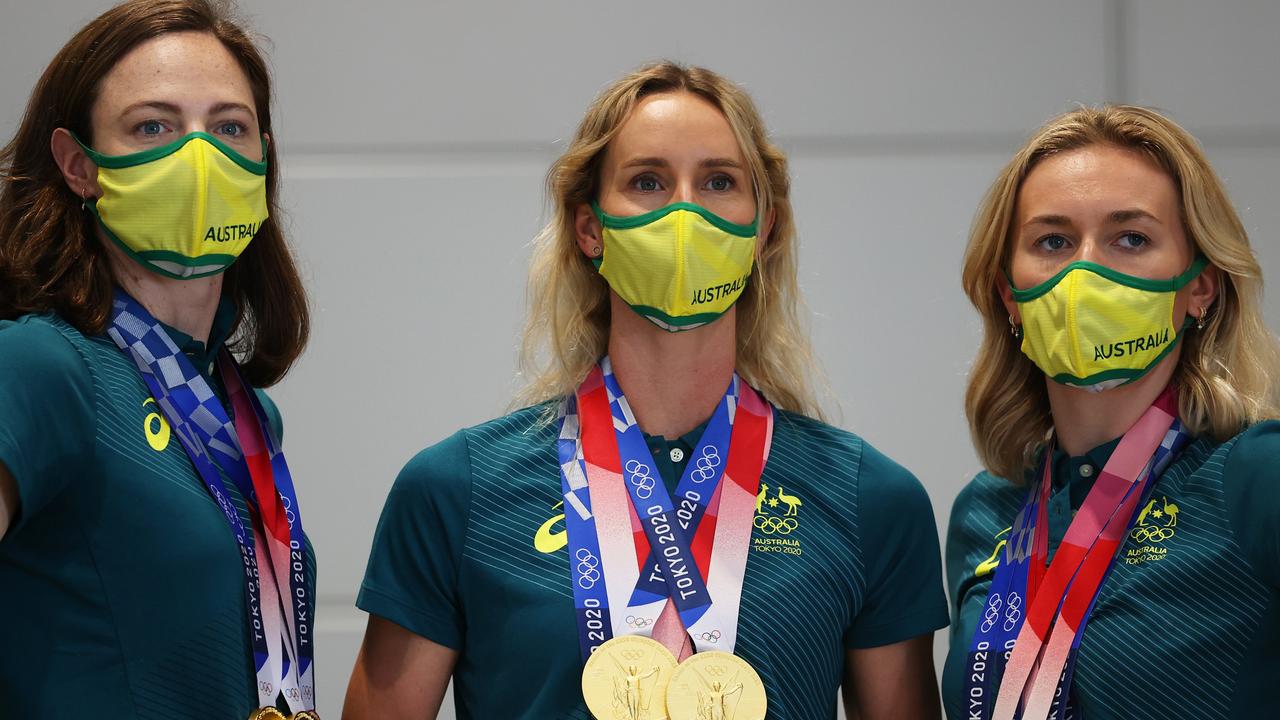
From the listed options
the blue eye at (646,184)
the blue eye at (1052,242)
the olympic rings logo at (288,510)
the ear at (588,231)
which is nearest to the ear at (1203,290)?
the blue eye at (1052,242)

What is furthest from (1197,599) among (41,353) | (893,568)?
(41,353)

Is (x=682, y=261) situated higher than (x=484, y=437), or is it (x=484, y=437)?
(x=682, y=261)

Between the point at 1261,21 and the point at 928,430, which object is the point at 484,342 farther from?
the point at 1261,21

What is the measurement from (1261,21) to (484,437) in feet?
9.42

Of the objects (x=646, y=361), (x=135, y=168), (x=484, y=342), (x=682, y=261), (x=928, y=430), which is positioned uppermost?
(x=135, y=168)

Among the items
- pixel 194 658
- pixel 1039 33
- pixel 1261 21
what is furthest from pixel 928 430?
pixel 194 658

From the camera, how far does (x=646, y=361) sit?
2.68 meters

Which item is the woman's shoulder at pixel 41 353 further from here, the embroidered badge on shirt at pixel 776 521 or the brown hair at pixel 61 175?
the embroidered badge on shirt at pixel 776 521

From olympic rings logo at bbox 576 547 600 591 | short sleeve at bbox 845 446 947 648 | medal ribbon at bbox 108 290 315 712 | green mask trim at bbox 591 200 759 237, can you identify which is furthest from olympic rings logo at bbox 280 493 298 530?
short sleeve at bbox 845 446 947 648

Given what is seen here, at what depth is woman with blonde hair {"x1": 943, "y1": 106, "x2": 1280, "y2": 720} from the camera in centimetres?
234

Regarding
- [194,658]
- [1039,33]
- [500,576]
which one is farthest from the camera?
[1039,33]

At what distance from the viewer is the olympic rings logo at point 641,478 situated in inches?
101

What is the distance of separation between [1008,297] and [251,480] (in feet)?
5.10

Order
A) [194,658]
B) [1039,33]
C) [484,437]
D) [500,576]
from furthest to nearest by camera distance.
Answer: [1039,33] < [484,437] < [500,576] < [194,658]
